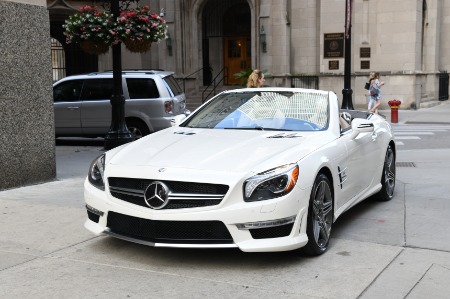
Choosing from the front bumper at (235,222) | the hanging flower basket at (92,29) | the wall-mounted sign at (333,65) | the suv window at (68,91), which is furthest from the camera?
the wall-mounted sign at (333,65)

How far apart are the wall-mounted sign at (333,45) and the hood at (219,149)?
67.7 ft

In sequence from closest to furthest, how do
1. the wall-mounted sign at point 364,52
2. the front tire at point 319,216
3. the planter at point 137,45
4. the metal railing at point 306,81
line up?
the front tire at point 319,216
the planter at point 137,45
the wall-mounted sign at point 364,52
the metal railing at point 306,81

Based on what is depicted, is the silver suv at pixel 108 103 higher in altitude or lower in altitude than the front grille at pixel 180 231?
higher

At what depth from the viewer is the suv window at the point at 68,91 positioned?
1562 cm

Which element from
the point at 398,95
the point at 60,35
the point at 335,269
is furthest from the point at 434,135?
the point at 60,35

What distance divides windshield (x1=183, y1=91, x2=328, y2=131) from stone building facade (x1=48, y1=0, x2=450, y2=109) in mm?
19856

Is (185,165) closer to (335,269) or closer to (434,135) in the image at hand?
(335,269)

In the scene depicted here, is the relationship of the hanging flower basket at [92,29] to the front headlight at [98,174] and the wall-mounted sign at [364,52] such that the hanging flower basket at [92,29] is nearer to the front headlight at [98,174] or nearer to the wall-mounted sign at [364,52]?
the front headlight at [98,174]

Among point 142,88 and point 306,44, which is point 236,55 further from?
point 142,88

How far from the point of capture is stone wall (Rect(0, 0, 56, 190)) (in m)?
8.64

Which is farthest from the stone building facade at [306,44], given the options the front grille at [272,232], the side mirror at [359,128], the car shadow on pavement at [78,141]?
the front grille at [272,232]

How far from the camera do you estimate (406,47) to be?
1008 inches

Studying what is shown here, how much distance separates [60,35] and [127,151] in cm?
2630

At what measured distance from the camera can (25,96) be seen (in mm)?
8977
